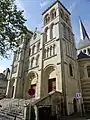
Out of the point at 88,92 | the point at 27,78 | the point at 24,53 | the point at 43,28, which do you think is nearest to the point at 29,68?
the point at 27,78

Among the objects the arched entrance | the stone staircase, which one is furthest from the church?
the stone staircase

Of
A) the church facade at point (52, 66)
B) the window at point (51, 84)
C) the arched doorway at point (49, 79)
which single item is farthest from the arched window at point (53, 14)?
the window at point (51, 84)

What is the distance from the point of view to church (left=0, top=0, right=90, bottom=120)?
47.3ft

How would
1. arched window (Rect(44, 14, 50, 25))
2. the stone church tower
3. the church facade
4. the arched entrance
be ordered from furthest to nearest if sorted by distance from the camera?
arched window (Rect(44, 14, 50, 25)) → the arched entrance → the stone church tower → the church facade

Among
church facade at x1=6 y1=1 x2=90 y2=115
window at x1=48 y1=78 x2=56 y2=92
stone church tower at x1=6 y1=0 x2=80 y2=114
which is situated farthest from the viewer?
window at x1=48 y1=78 x2=56 y2=92

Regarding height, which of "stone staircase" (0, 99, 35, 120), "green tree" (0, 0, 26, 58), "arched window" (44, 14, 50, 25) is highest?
"arched window" (44, 14, 50, 25)

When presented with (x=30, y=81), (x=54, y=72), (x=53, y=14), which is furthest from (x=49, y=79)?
(x=53, y=14)

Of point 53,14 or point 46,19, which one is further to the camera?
point 46,19

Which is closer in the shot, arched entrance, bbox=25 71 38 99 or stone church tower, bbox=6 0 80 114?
stone church tower, bbox=6 0 80 114

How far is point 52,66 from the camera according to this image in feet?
59.7

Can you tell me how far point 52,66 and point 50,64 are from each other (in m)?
0.52

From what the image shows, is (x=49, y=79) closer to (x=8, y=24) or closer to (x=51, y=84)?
(x=51, y=84)

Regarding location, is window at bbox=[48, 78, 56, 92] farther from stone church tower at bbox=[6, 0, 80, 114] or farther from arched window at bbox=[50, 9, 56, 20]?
arched window at bbox=[50, 9, 56, 20]

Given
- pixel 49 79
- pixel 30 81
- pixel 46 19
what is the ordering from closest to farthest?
pixel 49 79
pixel 30 81
pixel 46 19
